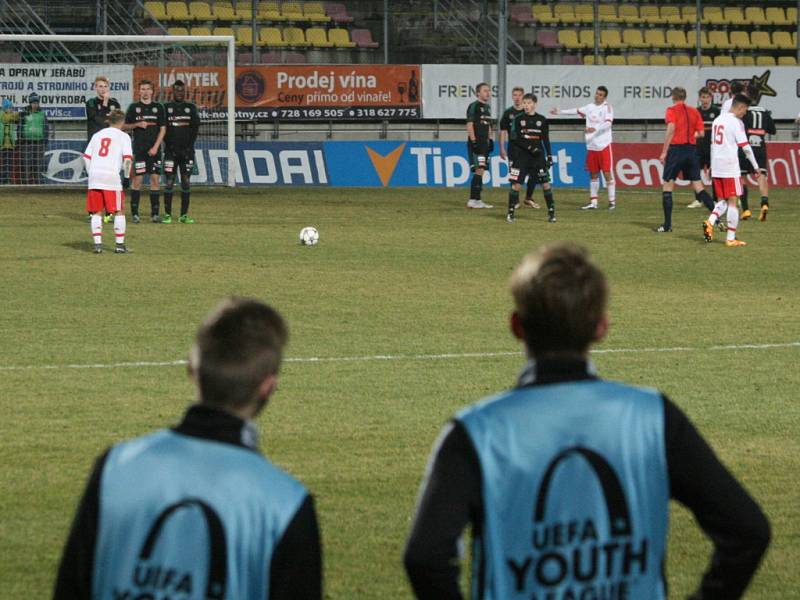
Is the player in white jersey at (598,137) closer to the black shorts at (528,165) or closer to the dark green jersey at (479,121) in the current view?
the dark green jersey at (479,121)

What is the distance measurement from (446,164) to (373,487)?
23.6 m

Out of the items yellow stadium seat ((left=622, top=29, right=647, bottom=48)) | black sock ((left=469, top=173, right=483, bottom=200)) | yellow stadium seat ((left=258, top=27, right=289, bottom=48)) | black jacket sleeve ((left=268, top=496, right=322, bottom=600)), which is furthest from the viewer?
yellow stadium seat ((left=622, top=29, right=647, bottom=48))

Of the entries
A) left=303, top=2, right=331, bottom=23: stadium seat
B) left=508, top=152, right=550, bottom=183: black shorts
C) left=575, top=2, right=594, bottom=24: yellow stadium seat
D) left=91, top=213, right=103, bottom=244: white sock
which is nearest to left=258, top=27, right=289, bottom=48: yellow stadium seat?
left=303, top=2, right=331, bottom=23: stadium seat

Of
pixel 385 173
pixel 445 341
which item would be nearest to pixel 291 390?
pixel 445 341

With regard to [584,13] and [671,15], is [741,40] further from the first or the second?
[584,13]

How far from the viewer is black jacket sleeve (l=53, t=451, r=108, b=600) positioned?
102 inches

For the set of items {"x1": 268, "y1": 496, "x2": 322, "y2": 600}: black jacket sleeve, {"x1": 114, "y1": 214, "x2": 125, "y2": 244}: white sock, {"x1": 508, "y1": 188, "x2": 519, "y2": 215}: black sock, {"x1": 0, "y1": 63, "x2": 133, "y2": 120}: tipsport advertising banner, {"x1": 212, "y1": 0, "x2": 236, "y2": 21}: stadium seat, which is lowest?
{"x1": 268, "y1": 496, "x2": 322, "y2": 600}: black jacket sleeve

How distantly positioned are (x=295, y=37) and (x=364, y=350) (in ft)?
85.4

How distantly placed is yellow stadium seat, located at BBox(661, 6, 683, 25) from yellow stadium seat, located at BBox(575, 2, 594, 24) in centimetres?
194

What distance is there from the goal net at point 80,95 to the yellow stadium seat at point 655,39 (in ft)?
44.7

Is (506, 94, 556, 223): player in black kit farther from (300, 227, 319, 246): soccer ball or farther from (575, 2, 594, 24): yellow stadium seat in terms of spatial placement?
(575, 2, 594, 24): yellow stadium seat

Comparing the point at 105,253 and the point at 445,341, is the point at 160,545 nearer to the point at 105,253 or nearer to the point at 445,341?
the point at 445,341

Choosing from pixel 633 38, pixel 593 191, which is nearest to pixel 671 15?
pixel 633 38

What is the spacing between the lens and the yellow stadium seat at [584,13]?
Result: 123 feet
